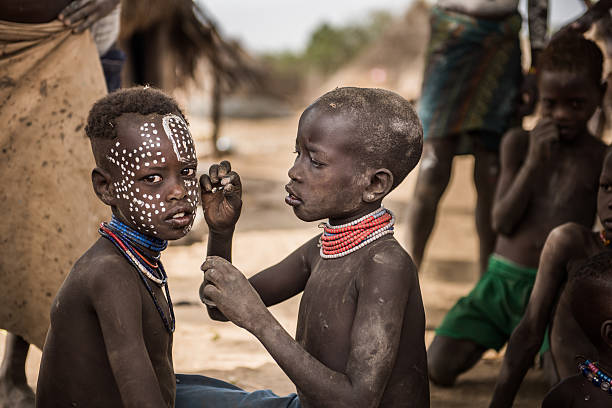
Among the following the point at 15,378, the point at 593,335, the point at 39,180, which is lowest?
the point at 15,378

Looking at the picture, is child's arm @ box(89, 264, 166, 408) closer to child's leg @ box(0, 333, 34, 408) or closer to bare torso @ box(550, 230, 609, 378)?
child's leg @ box(0, 333, 34, 408)

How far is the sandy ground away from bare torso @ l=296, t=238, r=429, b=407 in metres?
1.29

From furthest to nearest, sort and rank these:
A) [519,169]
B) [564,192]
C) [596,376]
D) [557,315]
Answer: [519,169] < [564,192] < [557,315] < [596,376]

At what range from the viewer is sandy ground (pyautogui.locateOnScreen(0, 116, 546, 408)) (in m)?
3.48

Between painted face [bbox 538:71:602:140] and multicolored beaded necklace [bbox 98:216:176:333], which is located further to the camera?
painted face [bbox 538:71:602:140]

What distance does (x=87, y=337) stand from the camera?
2.02 meters

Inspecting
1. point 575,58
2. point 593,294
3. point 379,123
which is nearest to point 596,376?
point 593,294

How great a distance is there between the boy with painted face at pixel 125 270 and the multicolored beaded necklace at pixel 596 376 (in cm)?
130

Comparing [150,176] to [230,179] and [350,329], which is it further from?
[350,329]

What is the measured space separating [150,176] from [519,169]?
2.10 m

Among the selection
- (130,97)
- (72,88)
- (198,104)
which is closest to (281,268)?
(130,97)

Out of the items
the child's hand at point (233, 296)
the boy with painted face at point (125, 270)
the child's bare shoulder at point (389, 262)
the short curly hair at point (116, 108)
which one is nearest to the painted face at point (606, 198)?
the child's bare shoulder at point (389, 262)

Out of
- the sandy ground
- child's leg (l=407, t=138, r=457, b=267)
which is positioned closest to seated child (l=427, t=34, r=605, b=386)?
the sandy ground

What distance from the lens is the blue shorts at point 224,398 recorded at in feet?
7.38
